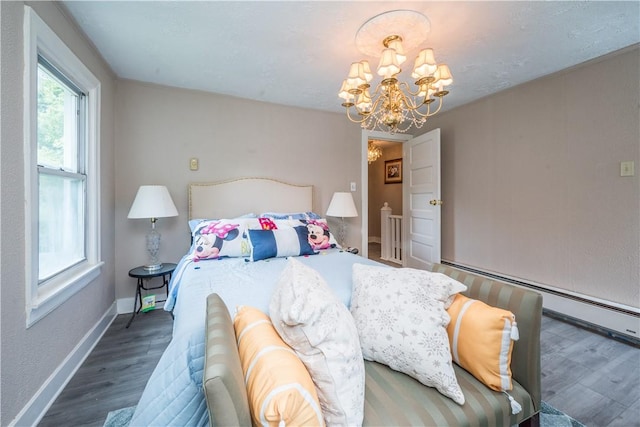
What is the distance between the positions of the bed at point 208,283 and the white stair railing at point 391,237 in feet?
6.94

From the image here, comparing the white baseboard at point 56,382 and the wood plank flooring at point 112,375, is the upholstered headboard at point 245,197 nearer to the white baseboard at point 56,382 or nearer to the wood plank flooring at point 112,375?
the wood plank flooring at point 112,375

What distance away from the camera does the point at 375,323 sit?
1075 millimetres

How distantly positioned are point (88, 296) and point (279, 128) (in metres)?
2.39

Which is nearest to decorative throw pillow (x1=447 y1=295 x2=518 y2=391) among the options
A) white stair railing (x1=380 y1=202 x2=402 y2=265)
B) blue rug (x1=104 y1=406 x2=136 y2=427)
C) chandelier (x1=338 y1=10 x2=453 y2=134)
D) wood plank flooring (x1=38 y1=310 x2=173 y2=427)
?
chandelier (x1=338 y1=10 x2=453 y2=134)

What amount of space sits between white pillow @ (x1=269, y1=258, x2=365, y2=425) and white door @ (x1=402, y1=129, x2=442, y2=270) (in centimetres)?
283

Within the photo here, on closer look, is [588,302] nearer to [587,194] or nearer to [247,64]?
[587,194]

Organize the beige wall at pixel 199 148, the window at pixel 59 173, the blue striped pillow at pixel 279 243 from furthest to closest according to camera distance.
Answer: the beige wall at pixel 199 148
the blue striped pillow at pixel 279 243
the window at pixel 59 173

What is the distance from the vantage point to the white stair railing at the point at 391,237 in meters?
4.70

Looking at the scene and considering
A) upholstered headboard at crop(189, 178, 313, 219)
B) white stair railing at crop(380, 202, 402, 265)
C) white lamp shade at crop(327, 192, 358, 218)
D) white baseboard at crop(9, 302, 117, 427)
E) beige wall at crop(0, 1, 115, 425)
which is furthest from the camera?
white stair railing at crop(380, 202, 402, 265)

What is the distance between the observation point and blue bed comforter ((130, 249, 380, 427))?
0.71 meters

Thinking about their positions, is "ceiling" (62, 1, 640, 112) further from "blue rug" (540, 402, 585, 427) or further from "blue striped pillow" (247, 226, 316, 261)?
"blue rug" (540, 402, 585, 427)

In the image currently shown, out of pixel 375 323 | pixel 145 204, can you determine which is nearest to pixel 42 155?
pixel 145 204

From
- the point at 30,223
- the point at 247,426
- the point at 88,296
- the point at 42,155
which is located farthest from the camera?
the point at 88,296

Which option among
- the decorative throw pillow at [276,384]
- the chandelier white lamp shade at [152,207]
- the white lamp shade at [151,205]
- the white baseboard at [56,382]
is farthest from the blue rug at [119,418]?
the white lamp shade at [151,205]
